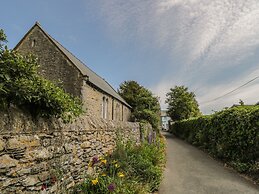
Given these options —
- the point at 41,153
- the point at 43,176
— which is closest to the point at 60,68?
the point at 41,153

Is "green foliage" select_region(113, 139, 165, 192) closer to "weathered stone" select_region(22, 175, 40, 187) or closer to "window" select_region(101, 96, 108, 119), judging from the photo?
"weathered stone" select_region(22, 175, 40, 187)

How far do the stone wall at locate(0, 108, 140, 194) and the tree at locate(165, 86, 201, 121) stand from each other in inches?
1622

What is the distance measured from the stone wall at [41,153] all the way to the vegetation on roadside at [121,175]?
39 cm

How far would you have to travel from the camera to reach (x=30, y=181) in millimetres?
3568

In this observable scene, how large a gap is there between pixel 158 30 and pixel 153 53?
2.59 meters

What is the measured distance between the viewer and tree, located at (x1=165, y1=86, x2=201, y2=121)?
45.3 m

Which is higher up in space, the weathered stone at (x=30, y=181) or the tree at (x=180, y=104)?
the tree at (x=180, y=104)

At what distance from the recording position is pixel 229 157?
1141 centimetres

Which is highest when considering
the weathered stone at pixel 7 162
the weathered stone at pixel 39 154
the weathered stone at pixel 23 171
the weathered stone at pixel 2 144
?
the weathered stone at pixel 2 144

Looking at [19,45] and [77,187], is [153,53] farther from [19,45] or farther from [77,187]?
[19,45]

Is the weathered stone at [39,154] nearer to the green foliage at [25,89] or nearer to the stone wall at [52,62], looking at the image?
the green foliage at [25,89]

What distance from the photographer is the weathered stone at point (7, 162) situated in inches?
121

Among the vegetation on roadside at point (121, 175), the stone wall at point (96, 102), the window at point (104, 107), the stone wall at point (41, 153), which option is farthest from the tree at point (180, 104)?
the stone wall at point (41, 153)

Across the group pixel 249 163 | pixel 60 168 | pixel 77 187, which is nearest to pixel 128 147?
pixel 77 187
